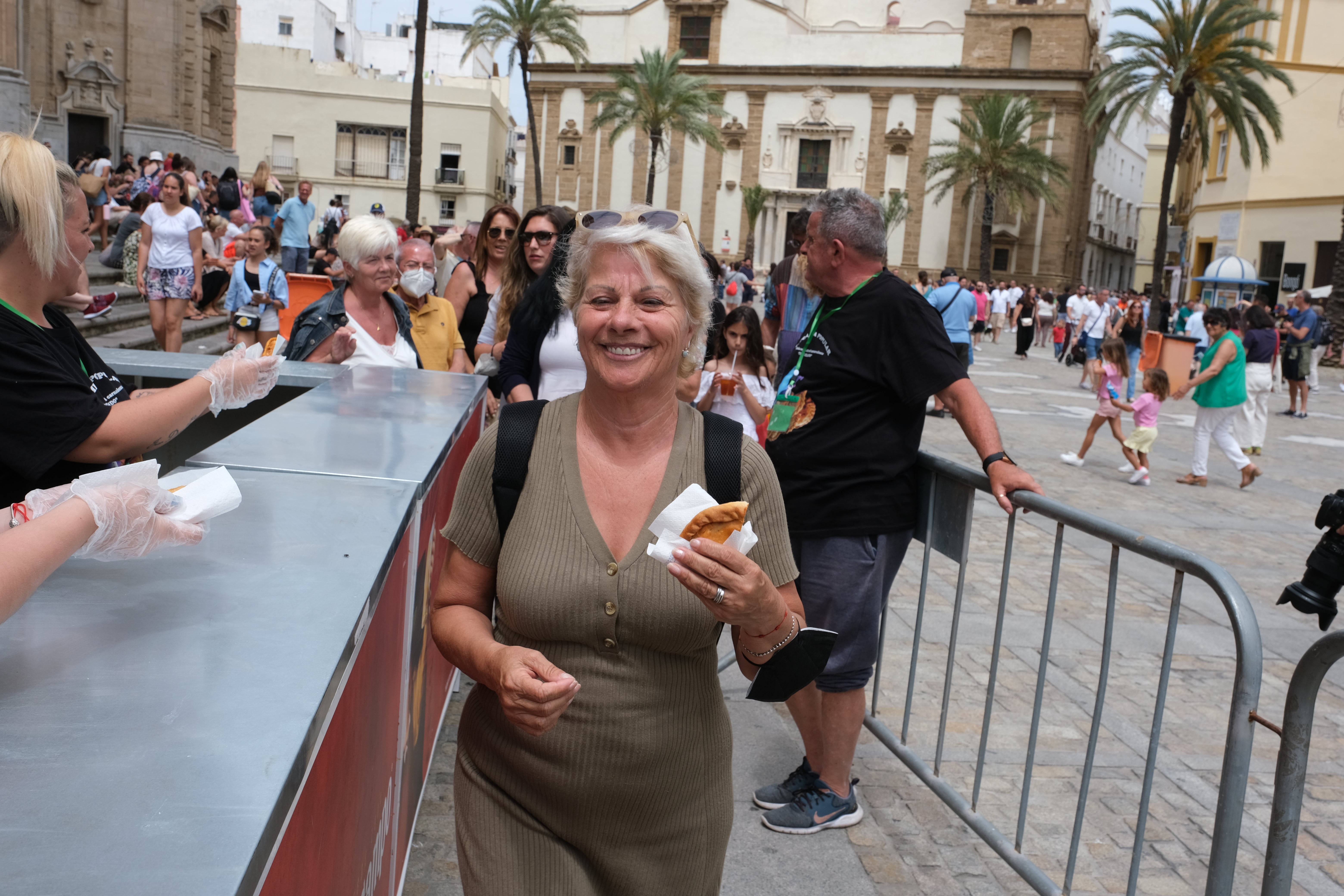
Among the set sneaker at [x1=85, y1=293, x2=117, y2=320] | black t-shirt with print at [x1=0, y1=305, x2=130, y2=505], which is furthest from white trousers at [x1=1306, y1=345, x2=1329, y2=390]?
black t-shirt with print at [x1=0, y1=305, x2=130, y2=505]

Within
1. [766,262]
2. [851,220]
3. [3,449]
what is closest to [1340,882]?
[851,220]

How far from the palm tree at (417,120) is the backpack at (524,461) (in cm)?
2428

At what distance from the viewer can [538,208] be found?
5.61 metres

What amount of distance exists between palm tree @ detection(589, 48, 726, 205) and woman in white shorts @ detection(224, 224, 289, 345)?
49.9 meters

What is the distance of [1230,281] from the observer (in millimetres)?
37312

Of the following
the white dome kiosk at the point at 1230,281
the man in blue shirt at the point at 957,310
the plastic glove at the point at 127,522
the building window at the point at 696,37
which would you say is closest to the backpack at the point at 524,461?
the plastic glove at the point at 127,522

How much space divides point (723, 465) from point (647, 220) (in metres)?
0.54

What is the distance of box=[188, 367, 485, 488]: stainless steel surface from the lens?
98.9 inches

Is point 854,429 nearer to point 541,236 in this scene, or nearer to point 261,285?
point 541,236

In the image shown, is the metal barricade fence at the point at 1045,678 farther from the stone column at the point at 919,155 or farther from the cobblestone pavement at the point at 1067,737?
the stone column at the point at 919,155

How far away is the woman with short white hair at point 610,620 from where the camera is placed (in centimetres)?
208

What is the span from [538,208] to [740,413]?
1.60 m

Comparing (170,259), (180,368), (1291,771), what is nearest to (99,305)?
(180,368)

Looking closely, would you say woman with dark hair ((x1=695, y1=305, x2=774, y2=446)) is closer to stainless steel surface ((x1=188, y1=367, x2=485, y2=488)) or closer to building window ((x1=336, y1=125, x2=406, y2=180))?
stainless steel surface ((x1=188, y1=367, x2=485, y2=488))
